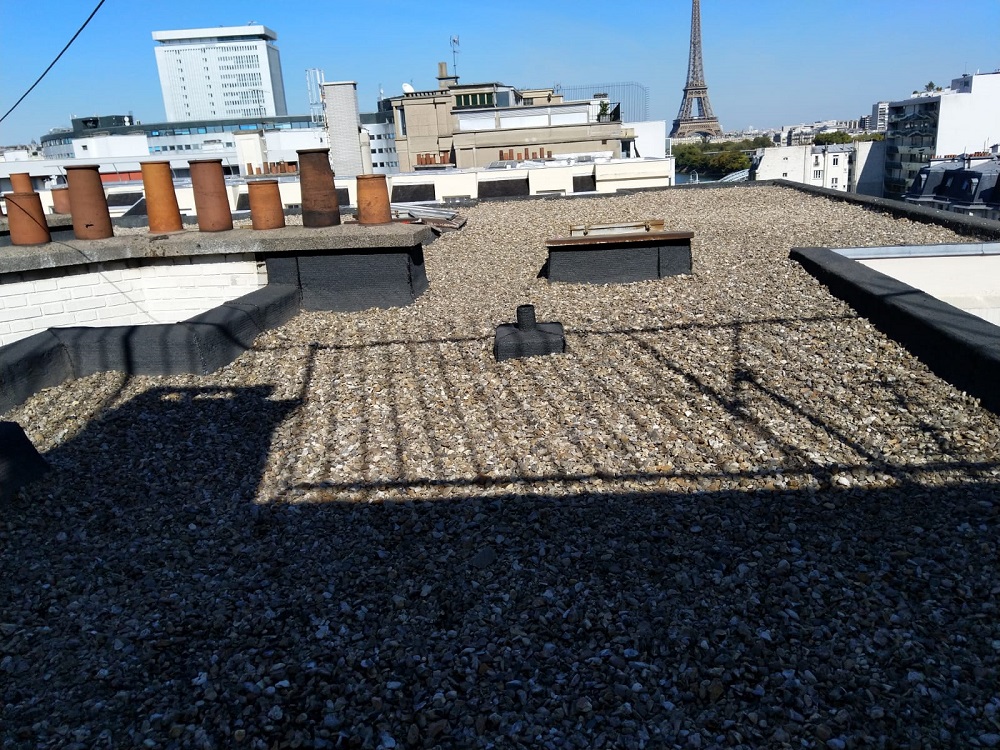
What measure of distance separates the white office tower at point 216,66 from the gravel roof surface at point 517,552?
176306 mm

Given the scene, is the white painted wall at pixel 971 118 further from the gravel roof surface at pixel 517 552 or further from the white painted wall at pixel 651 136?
the gravel roof surface at pixel 517 552

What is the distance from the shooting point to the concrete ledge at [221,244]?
24.5ft

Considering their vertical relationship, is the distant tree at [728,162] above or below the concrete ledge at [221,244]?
below

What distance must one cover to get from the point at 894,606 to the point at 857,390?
242 centimetres

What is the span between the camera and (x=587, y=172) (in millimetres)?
23953

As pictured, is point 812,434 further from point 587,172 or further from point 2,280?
point 587,172

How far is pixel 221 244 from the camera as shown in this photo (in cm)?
760

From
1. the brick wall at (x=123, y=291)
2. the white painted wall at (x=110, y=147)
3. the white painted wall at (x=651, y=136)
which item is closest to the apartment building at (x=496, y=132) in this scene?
the white painted wall at (x=651, y=136)

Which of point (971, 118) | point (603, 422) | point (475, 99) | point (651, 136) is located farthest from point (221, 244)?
point (971, 118)

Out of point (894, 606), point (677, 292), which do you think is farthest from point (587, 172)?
point (894, 606)

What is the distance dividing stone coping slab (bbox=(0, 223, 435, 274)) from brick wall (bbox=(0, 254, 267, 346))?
0.48 ft

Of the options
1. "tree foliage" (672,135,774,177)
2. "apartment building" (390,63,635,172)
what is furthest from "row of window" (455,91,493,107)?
"tree foliage" (672,135,774,177)

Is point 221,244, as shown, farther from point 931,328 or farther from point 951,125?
point 951,125

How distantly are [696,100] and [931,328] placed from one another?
441 feet
